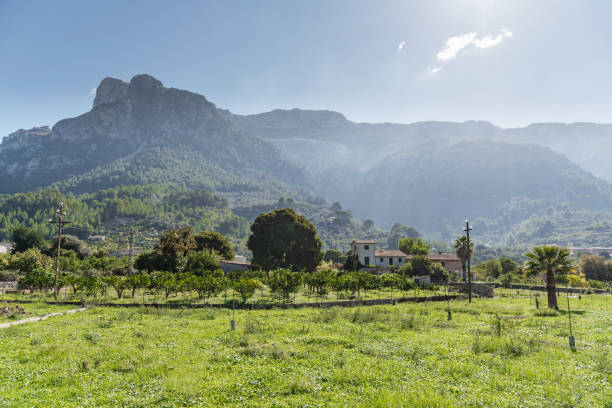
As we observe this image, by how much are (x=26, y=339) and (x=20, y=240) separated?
94766 millimetres

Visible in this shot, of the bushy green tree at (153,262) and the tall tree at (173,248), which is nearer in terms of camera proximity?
the bushy green tree at (153,262)

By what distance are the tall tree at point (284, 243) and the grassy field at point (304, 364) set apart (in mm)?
45477

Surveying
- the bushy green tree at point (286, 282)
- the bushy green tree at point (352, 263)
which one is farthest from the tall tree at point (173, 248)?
the bushy green tree at point (352, 263)

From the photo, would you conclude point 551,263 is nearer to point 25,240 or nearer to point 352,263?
point 352,263

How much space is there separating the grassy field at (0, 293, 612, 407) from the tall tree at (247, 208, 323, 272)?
149ft

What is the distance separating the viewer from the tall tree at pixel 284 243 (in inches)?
2808

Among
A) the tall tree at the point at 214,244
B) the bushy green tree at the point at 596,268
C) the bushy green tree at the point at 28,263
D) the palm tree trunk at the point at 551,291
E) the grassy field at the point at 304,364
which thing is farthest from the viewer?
the bushy green tree at the point at 596,268

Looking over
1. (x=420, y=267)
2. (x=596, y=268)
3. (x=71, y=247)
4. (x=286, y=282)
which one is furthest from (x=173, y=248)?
(x=596, y=268)

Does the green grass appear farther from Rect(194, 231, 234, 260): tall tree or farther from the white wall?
the white wall

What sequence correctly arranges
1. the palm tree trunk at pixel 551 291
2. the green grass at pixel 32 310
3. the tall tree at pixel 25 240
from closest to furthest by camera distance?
the green grass at pixel 32 310, the palm tree trunk at pixel 551 291, the tall tree at pixel 25 240

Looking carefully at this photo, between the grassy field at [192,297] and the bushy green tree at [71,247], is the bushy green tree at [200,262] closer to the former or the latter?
the grassy field at [192,297]

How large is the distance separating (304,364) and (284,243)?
182 feet

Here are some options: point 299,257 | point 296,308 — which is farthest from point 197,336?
point 299,257

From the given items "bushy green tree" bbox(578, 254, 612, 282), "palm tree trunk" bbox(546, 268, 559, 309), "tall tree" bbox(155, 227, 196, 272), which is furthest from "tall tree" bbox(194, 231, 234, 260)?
"bushy green tree" bbox(578, 254, 612, 282)
